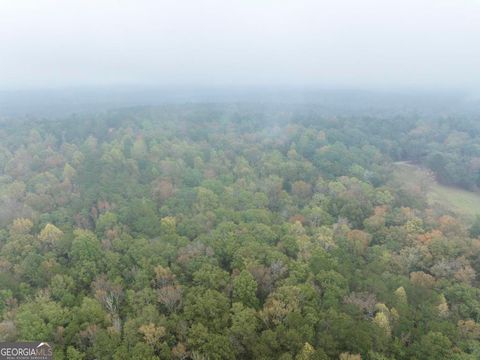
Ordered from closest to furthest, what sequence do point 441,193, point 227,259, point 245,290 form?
point 245,290
point 227,259
point 441,193

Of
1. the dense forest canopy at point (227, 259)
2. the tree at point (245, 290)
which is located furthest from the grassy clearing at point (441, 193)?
the tree at point (245, 290)

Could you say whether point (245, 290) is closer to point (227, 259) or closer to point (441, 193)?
point (227, 259)

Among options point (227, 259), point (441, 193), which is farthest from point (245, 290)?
point (441, 193)

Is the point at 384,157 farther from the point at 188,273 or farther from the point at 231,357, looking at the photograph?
the point at 231,357

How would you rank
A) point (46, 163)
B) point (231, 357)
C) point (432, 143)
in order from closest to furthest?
point (231, 357)
point (46, 163)
point (432, 143)

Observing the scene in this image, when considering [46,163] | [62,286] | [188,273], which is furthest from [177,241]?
Answer: [46,163]

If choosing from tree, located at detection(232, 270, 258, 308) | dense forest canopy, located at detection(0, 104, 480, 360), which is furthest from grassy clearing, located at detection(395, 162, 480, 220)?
tree, located at detection(232, 270, 258, 308)

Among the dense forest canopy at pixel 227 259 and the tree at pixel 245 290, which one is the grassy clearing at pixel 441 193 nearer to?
the dense forest canopy at pixel 227 259
